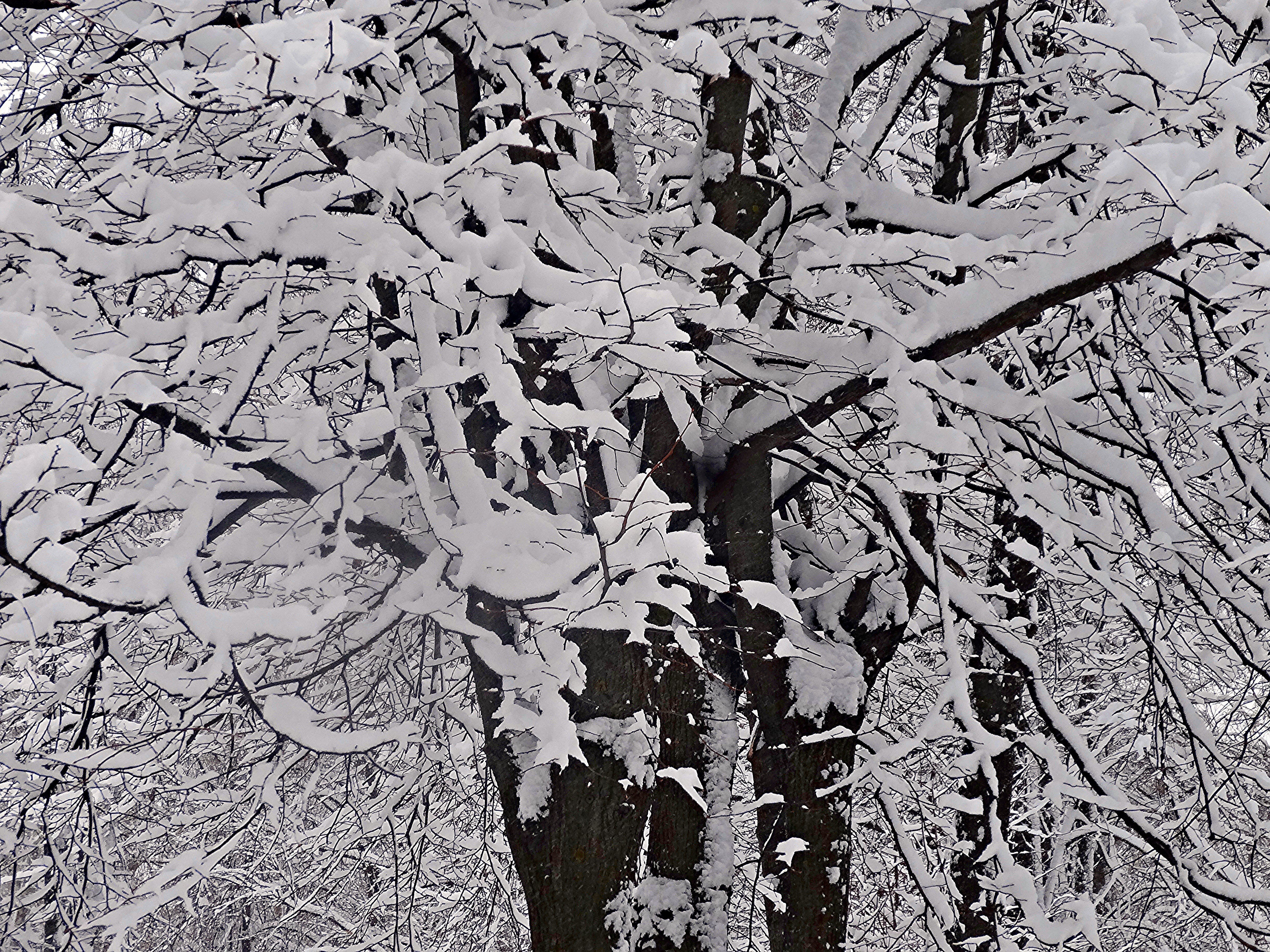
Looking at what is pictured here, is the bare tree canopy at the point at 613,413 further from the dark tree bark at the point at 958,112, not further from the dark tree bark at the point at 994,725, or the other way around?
the dark tree bark at the point at 994,725

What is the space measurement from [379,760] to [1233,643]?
4.03 meters

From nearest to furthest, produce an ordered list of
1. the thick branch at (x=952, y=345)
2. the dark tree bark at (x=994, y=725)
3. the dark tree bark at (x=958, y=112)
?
the thick branch at (x=952, y=345), the dark tree bark at (x=958, y=112), the dark tree bark at (x=994, y=725)

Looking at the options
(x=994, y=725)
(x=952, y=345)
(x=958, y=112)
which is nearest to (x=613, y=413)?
(x=952, y=345)

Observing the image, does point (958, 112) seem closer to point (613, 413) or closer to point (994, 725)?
point (613, 413)

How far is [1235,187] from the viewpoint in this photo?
217 cm

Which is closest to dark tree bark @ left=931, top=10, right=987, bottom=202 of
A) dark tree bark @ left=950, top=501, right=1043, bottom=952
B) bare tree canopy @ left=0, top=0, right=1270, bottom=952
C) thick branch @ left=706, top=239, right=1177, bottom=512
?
bare tree canopy @ left=0, top=0, right=1270, bottom=952

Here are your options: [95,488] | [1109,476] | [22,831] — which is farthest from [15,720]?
[1109,476]

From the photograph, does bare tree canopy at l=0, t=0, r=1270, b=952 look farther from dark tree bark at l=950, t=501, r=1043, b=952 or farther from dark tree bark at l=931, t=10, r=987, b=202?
dark tree bark at l=950, t=501, r=1043, b=952

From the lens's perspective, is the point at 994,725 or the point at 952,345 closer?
the point at 952,345

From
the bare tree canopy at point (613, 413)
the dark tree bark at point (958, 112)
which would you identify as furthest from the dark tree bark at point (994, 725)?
the dark tree bark at point (958, 112)

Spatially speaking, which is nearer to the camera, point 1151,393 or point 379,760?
point 1151,393

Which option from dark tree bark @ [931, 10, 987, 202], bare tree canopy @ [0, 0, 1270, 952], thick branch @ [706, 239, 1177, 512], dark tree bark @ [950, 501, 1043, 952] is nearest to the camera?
bare tree canopy @ [0, 0, 1270, 952]

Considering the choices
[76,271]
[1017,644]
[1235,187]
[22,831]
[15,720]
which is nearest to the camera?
[1235,187]

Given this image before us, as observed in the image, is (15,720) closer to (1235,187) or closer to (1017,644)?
(1017,644)
